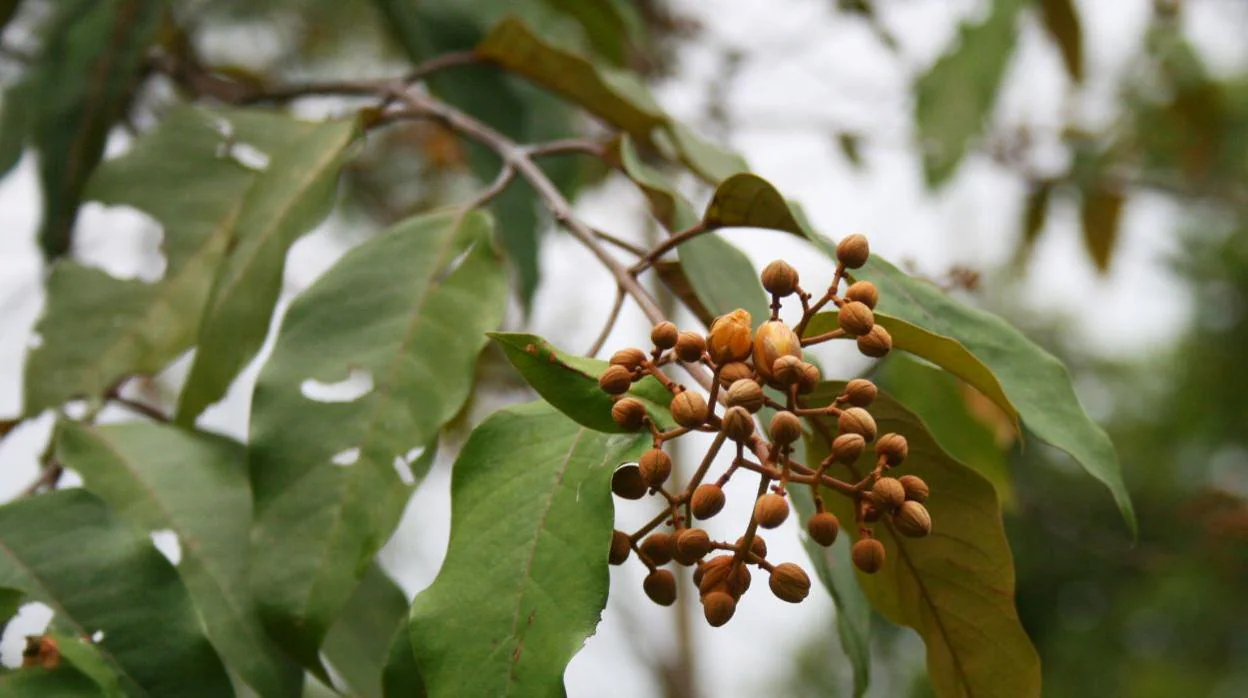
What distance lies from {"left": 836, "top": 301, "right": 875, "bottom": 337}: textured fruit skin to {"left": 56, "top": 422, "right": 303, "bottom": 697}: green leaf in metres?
0.34

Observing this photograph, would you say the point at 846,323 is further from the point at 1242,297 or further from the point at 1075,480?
the point at 1242,297

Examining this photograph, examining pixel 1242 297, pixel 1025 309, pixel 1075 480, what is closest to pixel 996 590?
pixel 1025 309

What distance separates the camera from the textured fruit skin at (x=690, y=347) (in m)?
0.47

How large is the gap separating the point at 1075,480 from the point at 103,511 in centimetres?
692

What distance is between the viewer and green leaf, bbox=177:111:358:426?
0.72 m

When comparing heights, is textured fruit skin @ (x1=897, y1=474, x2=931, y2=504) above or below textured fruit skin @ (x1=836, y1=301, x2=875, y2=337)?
below

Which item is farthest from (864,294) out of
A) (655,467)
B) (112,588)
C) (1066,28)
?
(1066,28)

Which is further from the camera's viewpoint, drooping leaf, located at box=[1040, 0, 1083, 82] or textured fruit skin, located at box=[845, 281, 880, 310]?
drooping leaf, located at box=[1040, 0, 1083, 82]

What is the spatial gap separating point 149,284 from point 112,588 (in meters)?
0.35

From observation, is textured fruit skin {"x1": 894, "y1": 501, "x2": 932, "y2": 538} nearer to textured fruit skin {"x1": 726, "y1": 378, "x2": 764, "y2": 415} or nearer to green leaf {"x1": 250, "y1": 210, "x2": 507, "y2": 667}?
textured fruit skin {"x1": 726, "y1": 378, "x2": 764, "y2": 415}

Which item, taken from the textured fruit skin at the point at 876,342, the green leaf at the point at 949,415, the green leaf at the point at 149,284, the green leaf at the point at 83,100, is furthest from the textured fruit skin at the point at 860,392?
the green leaf at the point at 83,100

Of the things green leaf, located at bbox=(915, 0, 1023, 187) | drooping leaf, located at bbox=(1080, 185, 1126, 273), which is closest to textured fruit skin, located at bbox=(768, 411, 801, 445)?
green leaf, located at bbox=(915, 0, 1023, 187)

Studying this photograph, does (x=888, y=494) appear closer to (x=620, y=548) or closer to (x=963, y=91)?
(x=620, y=548)

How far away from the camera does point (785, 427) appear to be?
1.42 ft
